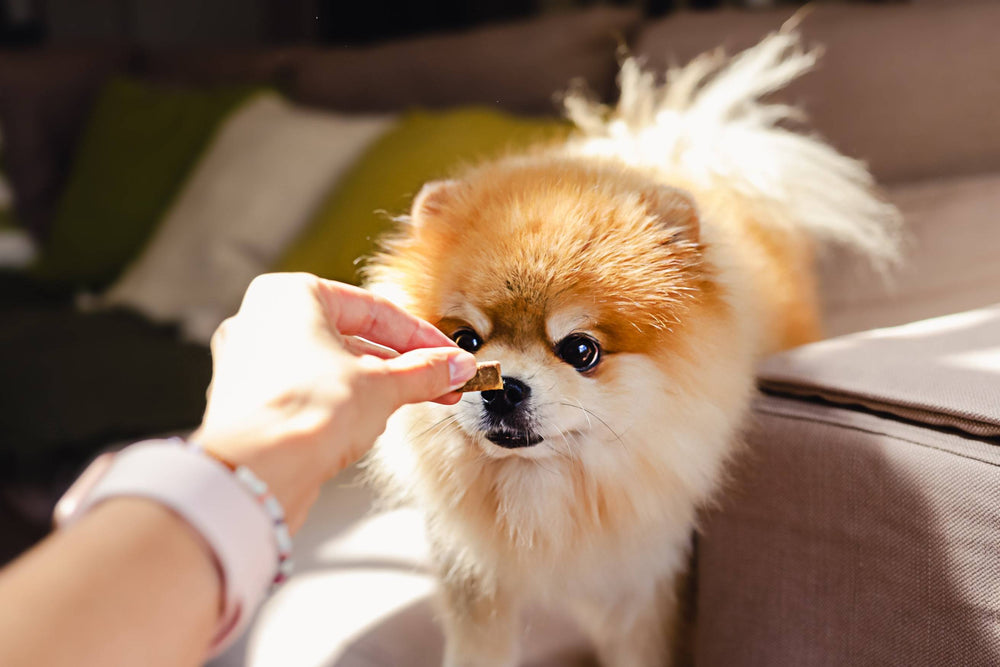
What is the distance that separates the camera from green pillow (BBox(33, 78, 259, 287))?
220 centimetres

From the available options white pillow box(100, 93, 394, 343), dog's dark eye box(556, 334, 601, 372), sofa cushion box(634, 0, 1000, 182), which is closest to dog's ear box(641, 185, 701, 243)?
dog's dark eye box(556, 334, 601, 372)

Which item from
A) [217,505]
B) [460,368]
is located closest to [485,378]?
[460,368]

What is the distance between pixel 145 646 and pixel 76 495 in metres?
0.12

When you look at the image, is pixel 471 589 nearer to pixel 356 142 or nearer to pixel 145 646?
pixel 145 646

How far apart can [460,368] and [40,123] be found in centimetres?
250

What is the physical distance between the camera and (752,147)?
117 cm

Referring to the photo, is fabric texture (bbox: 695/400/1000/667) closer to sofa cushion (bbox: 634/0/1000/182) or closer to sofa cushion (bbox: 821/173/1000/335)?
sofa cushion (bbox: 821/173/1000/335)

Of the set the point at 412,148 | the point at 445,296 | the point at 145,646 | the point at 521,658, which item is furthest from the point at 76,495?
the point at 412,148

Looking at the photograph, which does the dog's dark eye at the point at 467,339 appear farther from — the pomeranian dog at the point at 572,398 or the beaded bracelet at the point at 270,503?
the beaded bracelet at the point at 270,503

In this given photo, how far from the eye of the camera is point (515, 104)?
1.80 m

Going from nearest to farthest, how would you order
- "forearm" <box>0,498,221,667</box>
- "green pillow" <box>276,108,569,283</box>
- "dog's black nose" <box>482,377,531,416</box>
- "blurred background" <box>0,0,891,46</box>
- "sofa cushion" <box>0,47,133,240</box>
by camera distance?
"forearm" <box>0,498,221,667</box>
"dog's black nose" <box>482,377,531,416</box>
"green pillow" <box>276,108,569,283</box>
"sofa cushion" <box>0,47,133,240</box>
"blurred background" <box>0,0,891,46</box>

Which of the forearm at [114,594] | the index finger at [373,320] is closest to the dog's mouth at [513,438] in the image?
the index finger at [373,320]

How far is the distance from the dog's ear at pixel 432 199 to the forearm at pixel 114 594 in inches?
20.4

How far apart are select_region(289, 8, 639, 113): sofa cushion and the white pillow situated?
0.18 meters
